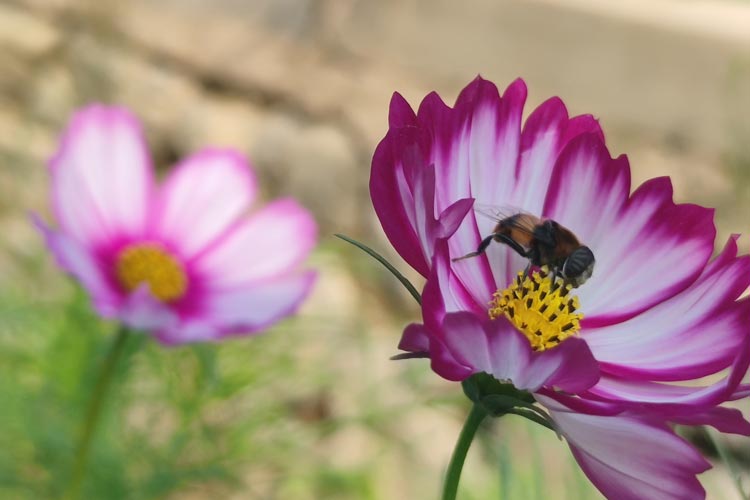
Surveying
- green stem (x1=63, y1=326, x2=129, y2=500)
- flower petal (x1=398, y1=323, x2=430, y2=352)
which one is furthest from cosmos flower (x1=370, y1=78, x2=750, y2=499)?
green stem (x1=63, y1=326, x2=129, y2=500)

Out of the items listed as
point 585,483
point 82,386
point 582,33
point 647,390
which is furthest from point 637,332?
point 582,33

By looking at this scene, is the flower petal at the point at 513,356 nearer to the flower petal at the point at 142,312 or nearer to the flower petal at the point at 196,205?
the flower petal at the point at 142,312

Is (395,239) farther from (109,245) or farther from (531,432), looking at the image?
(109,245)

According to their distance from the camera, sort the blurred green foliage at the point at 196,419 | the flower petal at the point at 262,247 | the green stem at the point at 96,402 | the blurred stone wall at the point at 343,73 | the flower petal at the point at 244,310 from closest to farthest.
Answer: the green stem at the point at 96,402 < the flower petal at the point at 244,310 < the flower petal at the point at 262,247 < the blurred green foliage at the point at 196,419 < the blurred stone wall at the point at 343,73

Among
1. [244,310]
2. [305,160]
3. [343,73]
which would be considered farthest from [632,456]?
[343,73]

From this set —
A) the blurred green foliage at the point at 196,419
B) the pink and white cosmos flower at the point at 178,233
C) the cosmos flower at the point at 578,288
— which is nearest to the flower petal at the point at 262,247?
the pink and white cosmos flower at the point at 178,233

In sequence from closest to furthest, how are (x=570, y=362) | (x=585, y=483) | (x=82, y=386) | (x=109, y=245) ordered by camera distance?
(x=570, y=362) < (x=585, y=483) < (x=109, y=245) < (x=82, y=386)
